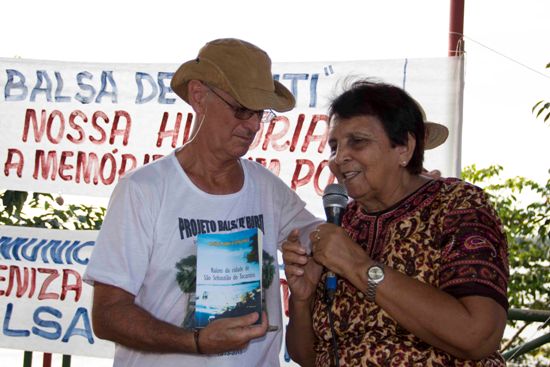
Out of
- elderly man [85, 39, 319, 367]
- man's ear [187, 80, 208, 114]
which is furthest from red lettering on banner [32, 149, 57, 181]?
man's ear [187, 80, 208, 114]

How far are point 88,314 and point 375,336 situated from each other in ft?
8.12

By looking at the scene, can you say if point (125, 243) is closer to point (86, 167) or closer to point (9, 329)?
point (86, 167)

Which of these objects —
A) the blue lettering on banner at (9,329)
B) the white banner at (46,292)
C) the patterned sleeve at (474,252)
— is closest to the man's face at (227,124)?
the patterned sleeve at (474,252)

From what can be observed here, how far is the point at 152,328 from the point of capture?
8.20 feet

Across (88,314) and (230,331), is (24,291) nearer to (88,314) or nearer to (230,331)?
(88,314)

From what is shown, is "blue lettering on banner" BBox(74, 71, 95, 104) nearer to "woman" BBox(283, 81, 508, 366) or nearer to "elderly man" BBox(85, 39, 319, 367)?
"elderly man" BBox(85, 39, 319, 367)

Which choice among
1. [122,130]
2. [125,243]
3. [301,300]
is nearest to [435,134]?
[301,300]

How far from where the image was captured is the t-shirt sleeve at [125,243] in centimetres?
256

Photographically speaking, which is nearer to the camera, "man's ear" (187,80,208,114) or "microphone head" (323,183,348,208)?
"microphone head" (323,183,348,208)

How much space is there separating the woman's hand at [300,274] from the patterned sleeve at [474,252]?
43 cm

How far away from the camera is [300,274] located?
101 inches

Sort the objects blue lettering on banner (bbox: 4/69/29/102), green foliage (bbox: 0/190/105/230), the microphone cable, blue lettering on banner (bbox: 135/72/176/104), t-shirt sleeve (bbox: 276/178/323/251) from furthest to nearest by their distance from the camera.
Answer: green foliage (bbox: 0/190/105/230) < blue lettering on banner (bbox: 4/69/29/102) < blue lettering on banner (bbox: 135/72/176/104) < t-shirt sleeve (bbox: 276/178/323/251) < the microphone cable

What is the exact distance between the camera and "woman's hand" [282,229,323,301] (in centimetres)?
253

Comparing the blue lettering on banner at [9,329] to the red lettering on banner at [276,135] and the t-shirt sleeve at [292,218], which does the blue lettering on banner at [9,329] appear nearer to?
the red lettering on banner at [276,135]
